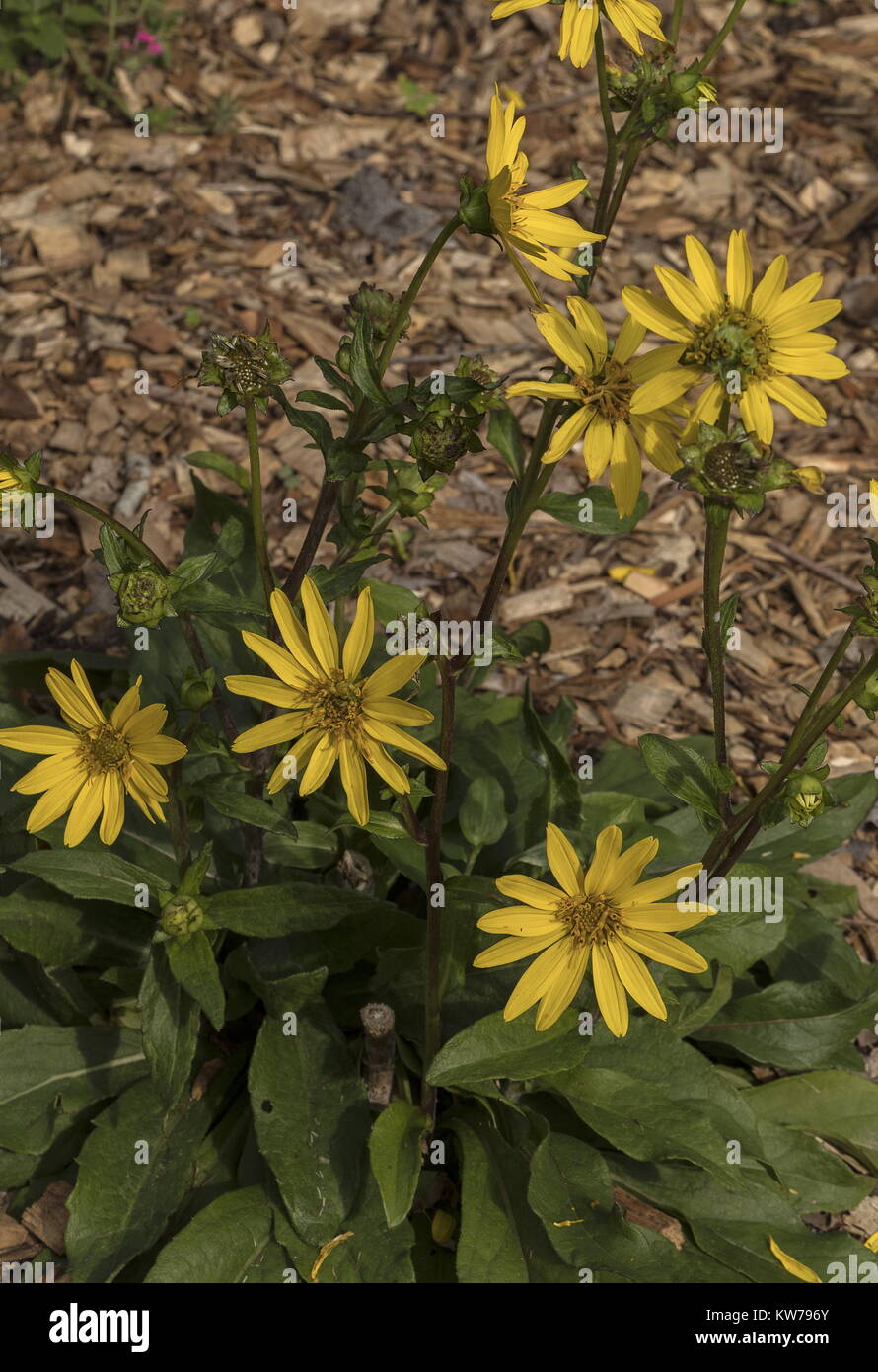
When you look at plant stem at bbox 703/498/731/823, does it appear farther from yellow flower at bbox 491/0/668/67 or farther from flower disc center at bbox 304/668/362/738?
yellow flower at bbox 491/0/668/67

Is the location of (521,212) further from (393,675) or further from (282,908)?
(282,908)

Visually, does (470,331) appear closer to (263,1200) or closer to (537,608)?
(537,608)

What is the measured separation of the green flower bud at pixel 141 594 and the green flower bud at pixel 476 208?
947 mm

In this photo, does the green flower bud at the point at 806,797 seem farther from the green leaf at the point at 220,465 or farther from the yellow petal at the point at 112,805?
the green leaf at the point at 220,465

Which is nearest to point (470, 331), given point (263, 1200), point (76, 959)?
point (76, 959)

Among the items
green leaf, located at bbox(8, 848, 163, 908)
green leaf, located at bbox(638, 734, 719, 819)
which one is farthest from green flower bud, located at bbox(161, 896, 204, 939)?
green leaf, located at bbox(638, 734, 719, 819)

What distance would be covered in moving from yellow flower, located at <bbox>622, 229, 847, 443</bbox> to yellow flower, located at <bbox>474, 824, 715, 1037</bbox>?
2.94ft

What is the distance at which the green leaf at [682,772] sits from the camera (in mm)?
2781

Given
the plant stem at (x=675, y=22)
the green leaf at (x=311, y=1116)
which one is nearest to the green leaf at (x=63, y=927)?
the green leaf at (x=311, y=1116)

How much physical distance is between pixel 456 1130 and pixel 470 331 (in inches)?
148

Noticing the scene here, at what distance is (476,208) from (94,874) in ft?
5.78

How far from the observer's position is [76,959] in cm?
355

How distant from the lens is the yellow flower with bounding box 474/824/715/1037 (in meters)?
2.70
